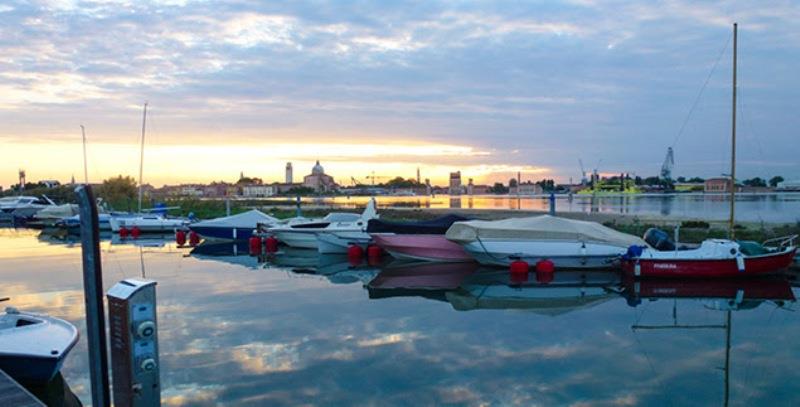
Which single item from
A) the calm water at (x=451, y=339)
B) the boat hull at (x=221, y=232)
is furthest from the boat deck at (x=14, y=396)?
the boat hull at (x=221, y=232)

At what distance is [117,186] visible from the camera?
69.3 meters

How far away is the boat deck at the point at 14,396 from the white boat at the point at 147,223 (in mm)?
29832

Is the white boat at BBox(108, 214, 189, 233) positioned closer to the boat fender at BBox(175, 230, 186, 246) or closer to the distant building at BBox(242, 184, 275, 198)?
Answer: the boat fender at BBox(175, 230, 186, 246)

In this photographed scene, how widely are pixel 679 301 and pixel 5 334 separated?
1305cm

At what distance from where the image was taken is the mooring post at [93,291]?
16.9 feet

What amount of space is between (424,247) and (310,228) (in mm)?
6730

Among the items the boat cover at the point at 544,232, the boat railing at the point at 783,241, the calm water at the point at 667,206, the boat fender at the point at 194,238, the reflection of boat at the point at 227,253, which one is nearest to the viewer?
the boat railing at the point at 783,241

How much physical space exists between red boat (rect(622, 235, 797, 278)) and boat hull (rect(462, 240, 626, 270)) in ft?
4.18

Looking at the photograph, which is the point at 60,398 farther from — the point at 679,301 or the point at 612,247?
the point at 612,247

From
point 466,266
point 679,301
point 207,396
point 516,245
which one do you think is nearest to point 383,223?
point 466,266

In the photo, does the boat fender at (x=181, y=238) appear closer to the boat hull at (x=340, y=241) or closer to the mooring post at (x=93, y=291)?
the boat hull at (x=340, y=241)

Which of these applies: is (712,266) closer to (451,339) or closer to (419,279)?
(419,279)

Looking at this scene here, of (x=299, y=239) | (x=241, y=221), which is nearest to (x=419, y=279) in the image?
(x=299, y=239)

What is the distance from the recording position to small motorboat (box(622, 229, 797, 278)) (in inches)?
637
